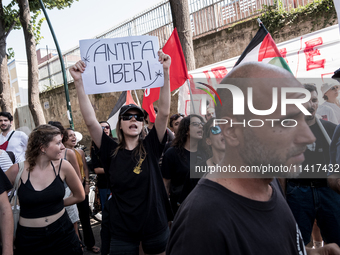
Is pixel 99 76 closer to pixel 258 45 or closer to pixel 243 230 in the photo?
pixel 258 45

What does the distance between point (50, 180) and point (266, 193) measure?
225 cm

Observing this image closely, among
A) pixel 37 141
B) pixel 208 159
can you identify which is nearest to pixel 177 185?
pixel 208 159

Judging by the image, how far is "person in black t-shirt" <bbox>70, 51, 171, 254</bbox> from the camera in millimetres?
2717

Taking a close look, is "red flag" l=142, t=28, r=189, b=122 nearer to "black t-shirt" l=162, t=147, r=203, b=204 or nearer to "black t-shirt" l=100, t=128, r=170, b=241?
"black t-shirt" l=162, t=147, r=203, b=204

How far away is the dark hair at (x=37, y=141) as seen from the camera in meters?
2.95

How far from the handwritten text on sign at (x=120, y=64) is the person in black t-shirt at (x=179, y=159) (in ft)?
2.87

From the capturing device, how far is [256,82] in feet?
3.77

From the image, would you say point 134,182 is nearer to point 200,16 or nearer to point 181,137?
point 181,137

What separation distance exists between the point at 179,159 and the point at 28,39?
27.4ft

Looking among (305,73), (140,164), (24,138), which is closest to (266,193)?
(140,164)

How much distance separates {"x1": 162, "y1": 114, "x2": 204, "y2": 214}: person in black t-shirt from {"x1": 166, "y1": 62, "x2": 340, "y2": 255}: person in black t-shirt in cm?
228

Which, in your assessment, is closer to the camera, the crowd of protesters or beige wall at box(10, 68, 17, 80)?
the crowd of protesters

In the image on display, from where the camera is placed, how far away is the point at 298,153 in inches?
43.2

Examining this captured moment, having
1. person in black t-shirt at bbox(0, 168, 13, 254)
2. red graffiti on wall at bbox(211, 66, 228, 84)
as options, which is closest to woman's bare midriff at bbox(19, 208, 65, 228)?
person in black t-shirt at bbox(0, 168, 13, 254)
